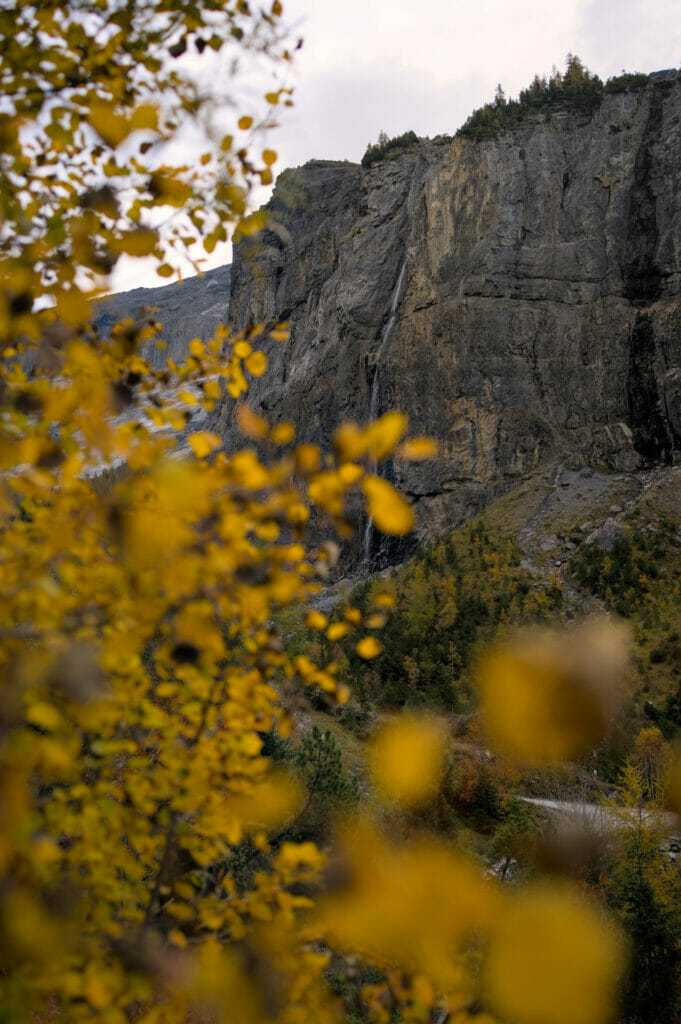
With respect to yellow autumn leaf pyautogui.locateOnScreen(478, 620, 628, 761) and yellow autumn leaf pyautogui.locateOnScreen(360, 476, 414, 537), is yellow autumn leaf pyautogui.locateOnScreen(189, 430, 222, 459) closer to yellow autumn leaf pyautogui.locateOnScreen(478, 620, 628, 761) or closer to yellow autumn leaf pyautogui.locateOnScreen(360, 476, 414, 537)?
yellow autumn leaf pyautogui.locateOnScreen(360, 476, 414, 537)

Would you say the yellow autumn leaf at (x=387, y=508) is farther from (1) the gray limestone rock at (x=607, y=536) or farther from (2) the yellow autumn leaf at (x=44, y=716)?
(1) the gray limestone rock at (x=607, y=536)

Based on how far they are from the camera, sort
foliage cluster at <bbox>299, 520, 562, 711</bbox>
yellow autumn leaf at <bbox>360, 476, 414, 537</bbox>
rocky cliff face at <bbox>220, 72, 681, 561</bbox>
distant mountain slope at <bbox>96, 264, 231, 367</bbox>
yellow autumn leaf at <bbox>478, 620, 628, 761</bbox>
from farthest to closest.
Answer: distant mountain slope at <bbox>96, 264, 231, 367</bbox> → rocky cliff face at <bbox>220, 72, 681, 561</bbox> → foliage cluster at <bbox>299, 520, 562, 711</bbox> → yellow autumn leaf at <bbox>478, 620, 628, 761</bbox> → yellow autumn leaf at <bbox>360, 476, 414, 537</bbox>

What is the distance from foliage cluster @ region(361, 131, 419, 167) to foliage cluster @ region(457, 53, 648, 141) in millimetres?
8317

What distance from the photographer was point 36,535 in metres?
1.81

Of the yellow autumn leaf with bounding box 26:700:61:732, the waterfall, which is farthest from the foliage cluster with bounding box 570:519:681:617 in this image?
the yellow autumn leaf with bounding box 26:700:61:732

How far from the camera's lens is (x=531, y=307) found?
4388cm

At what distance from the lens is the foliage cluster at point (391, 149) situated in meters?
54.9

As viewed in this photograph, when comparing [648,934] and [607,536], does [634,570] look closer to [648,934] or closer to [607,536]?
[607,536]

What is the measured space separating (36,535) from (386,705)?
23.0 meters

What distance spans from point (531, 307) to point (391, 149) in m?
24.0

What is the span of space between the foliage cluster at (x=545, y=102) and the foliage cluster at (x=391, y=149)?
8317 millimetres

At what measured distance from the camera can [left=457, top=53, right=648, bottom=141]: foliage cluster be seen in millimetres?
45594

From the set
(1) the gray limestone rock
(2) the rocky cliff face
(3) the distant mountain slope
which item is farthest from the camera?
(3) the distant mountain slope

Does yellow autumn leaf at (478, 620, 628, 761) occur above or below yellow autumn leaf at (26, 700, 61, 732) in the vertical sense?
below
